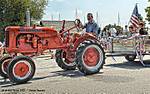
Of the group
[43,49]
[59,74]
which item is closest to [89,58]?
[59,74]

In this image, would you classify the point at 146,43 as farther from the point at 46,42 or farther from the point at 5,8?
the point at 5,8

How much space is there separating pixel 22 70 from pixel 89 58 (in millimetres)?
2602

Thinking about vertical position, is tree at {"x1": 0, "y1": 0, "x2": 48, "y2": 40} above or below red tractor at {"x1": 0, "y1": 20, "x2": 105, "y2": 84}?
above

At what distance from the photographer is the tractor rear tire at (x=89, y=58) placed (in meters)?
12.1

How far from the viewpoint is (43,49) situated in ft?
38.7

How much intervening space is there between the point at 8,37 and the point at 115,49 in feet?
18.5

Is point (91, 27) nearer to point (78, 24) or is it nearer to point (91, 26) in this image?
point (91, 26)

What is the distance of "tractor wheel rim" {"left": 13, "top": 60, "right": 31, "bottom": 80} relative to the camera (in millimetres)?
10625

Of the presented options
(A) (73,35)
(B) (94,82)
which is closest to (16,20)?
(A) (73,35)

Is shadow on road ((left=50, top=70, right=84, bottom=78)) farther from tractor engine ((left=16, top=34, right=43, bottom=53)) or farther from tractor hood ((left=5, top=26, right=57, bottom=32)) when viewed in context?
tractor hood ((left=5, top=26, right=57, bottom=32))

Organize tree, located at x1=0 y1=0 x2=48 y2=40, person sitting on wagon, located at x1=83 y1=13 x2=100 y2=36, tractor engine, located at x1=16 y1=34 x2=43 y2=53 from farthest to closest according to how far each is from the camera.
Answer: tree, located at x1=0 y1=0 x2=48 y2=40 < person sitting on wagon, located at x1=83 y1=13 x2=100 y2=36 < tractor engine, located at x1=16 y1=34 x2=43 y2=53

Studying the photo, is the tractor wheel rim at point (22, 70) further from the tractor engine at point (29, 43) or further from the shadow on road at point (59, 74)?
the tractor engine at point (29, 43)

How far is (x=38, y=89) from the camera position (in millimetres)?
9406

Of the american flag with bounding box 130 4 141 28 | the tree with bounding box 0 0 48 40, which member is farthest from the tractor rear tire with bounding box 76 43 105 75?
the tree with bounding box 0 0 48 40
